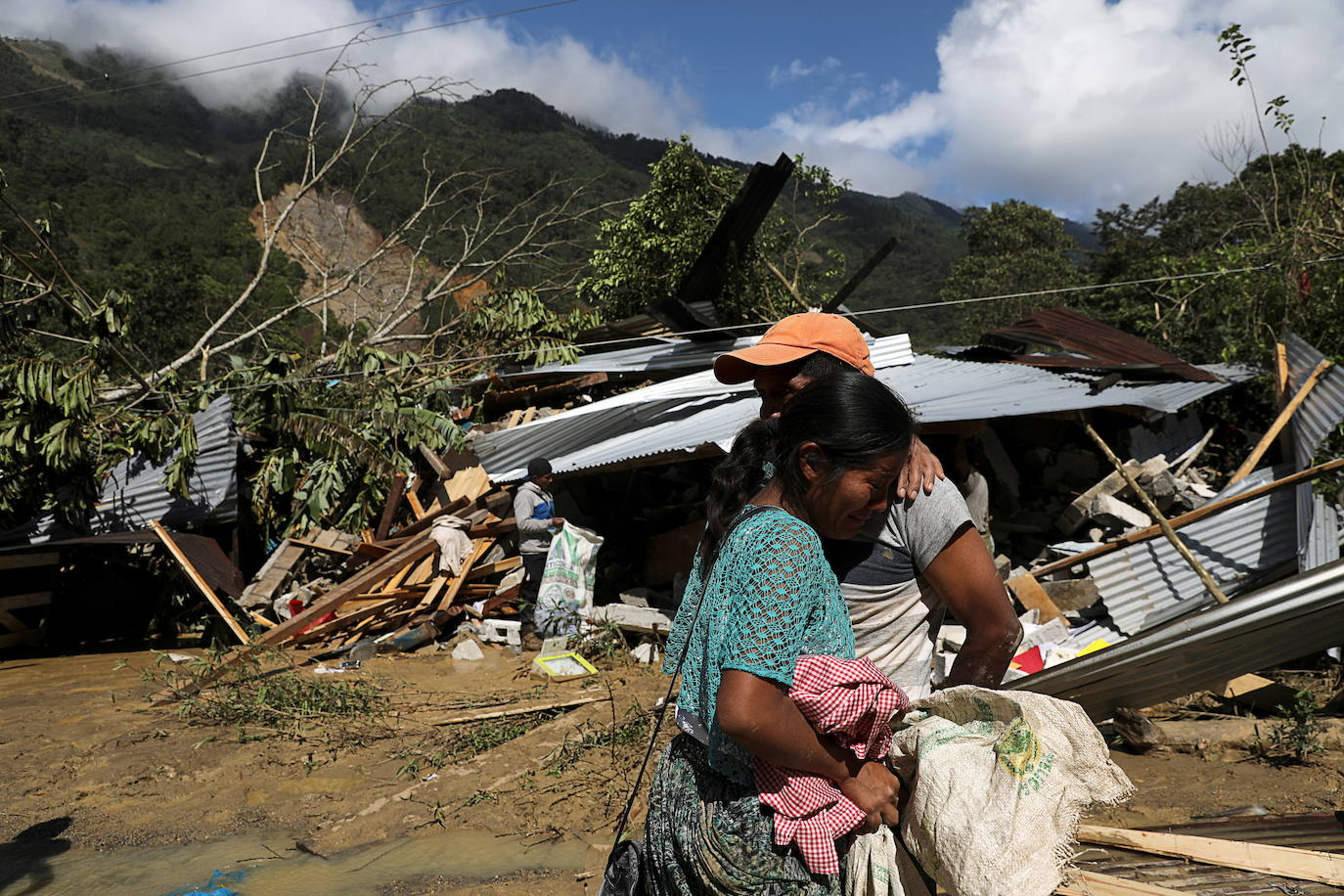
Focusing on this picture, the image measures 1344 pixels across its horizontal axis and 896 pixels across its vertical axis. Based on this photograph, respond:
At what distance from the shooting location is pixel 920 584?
1.71 metres

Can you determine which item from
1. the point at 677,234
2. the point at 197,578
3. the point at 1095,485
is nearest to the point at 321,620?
the point at 197,578

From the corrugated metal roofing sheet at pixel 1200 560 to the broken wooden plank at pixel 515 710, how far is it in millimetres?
3723

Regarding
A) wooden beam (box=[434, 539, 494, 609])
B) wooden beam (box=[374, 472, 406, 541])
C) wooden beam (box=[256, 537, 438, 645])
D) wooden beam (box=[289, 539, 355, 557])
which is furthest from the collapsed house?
wooden beam (box=[289, 539, 355, 557])

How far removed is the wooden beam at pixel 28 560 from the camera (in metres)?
7.96

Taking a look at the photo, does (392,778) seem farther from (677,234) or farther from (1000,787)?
(677,234)

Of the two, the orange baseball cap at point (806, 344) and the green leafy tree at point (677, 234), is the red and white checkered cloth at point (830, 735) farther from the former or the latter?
the green leafy tree at point (677, 234)

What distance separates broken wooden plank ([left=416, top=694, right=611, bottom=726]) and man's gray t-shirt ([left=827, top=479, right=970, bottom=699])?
4338 mm

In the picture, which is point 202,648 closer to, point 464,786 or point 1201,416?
point 464,786

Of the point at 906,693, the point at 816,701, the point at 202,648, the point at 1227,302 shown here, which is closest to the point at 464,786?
the point at 906,693

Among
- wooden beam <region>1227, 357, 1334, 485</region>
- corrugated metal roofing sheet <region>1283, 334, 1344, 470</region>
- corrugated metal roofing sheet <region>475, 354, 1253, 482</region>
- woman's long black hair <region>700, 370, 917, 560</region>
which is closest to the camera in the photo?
woman's long black hair <region>700, 370, 917, 560</region>

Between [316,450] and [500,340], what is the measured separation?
2987 mm

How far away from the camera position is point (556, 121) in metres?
78.3

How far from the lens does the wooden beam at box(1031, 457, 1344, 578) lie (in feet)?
18.1

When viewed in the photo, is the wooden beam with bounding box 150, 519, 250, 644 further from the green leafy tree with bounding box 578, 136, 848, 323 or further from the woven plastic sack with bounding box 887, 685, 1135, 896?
the green leafy tree with bounding box 578, 136, 848, 323
